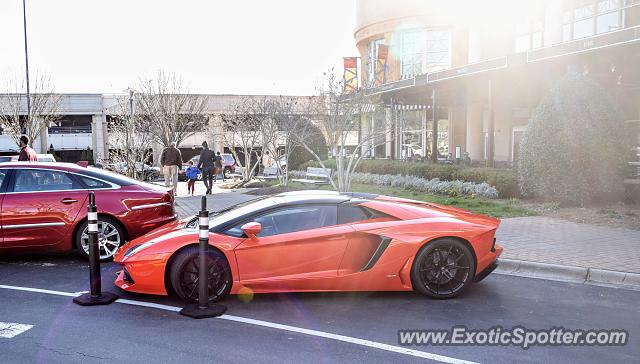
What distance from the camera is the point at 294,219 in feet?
18.9

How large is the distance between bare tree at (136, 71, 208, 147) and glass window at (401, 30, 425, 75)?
10995 mm

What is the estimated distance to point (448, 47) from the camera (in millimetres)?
26859

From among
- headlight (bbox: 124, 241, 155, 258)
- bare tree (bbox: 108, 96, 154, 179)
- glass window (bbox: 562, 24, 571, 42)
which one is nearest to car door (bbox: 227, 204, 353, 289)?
headlight (bbox: 124, 241, 155, 258)

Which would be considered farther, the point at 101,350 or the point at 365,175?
the point at 365,175

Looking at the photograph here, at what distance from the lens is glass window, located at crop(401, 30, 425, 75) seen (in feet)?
90.7

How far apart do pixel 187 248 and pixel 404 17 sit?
82.1 ft

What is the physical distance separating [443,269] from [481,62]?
1262 cm

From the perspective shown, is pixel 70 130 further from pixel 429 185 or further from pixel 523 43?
pixel 429 185

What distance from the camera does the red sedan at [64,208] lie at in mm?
7387

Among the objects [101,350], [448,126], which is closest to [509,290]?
[101,350]

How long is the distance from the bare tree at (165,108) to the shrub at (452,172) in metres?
6.72

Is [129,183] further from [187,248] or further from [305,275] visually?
[305,275]

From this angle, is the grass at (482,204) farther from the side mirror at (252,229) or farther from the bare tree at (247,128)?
the bare tree at (247,128)

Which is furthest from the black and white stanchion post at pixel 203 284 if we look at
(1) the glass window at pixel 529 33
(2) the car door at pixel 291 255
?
(1) the glass window at pixel 529 33
